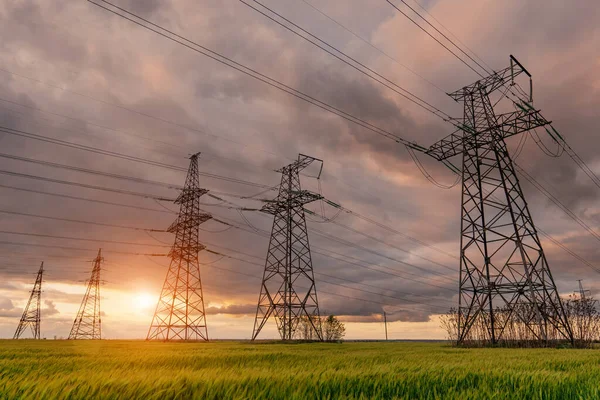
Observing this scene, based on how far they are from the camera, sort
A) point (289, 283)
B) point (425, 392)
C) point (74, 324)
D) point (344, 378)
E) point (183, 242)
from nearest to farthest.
A: point (425, 392) < point (344, 378) < point (289, 283) < point (183, 242) < point (74, 324)

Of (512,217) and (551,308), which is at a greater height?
(512,217)

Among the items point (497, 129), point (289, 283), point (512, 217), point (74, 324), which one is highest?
point (497, 129)

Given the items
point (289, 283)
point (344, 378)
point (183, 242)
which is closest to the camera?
point (344, 378)

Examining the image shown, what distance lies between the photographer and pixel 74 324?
2462 inches

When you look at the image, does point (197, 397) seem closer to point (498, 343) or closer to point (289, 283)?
point (498, 343)

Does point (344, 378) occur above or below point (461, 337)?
above

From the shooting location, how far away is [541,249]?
20.8 m

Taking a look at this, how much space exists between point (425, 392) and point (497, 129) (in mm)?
23490

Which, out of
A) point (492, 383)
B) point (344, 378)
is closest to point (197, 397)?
point (344, 378)

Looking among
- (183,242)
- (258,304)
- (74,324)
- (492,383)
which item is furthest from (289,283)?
(74,324)

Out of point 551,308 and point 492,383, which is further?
point 551,308

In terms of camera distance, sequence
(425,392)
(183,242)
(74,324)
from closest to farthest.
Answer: (425,392), (183,242), (74,324)

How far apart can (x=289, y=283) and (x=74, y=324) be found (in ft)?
163

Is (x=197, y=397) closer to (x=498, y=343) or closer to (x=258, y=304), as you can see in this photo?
(x=498, y=343)
